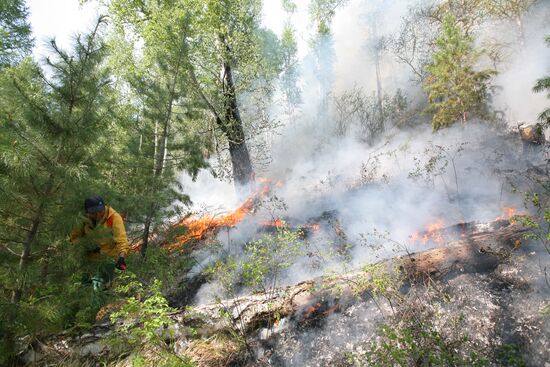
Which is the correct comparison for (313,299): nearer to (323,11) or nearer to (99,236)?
(99,236)

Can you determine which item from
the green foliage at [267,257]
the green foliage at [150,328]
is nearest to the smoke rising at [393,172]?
the green foliage at [267,257]

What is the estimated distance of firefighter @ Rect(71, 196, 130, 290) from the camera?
3.88 m

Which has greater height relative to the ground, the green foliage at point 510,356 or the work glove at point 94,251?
the work glove at point 94,251

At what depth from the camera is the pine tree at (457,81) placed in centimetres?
1474

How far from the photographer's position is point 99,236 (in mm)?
3893

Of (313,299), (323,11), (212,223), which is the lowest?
(313,299)

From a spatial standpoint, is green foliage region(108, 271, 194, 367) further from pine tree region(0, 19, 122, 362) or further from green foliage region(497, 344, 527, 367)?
green foliage region(497, 344, 527, 367)

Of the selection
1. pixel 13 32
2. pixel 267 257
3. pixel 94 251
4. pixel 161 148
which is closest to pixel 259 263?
pixel 267 257

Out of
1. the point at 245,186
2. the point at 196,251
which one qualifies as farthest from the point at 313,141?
the point at 196,251

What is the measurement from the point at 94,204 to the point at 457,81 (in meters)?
16.4

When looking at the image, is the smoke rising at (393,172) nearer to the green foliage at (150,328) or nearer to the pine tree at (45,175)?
the green foliage at (150,328)

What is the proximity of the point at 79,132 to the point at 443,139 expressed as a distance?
15.5 m

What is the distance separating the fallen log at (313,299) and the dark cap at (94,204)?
65.6 inches

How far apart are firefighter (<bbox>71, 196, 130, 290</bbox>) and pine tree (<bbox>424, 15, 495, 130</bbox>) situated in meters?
15.1
